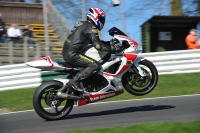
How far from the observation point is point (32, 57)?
1566 centimetres

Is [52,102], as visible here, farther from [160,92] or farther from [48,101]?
[160,92]

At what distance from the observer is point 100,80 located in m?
7.81

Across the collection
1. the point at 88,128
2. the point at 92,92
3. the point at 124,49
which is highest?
the point at 124,49

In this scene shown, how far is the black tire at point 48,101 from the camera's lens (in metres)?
7.44

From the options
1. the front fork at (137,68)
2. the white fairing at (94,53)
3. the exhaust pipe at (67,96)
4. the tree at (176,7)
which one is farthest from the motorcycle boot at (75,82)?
the tree at (176,7)

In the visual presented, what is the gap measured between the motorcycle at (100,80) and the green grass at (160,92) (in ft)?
7.67

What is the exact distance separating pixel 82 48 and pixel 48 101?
113 cm

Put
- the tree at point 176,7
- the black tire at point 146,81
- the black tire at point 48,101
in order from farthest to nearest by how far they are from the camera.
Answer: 1. the tree at point 176,7
2. the black tire at point 146,81
3. the black tire at point 48,101

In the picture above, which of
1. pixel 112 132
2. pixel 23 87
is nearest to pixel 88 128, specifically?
pixel 112 132

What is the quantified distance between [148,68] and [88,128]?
189cm

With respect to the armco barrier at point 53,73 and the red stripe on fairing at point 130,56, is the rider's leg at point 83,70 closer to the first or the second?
the red stripe on fairing at point 130,56

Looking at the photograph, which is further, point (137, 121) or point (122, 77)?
point (122, 77)

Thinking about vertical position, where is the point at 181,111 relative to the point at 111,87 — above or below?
Answer: below

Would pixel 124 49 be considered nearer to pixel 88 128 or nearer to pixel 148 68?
pixel 148 68
